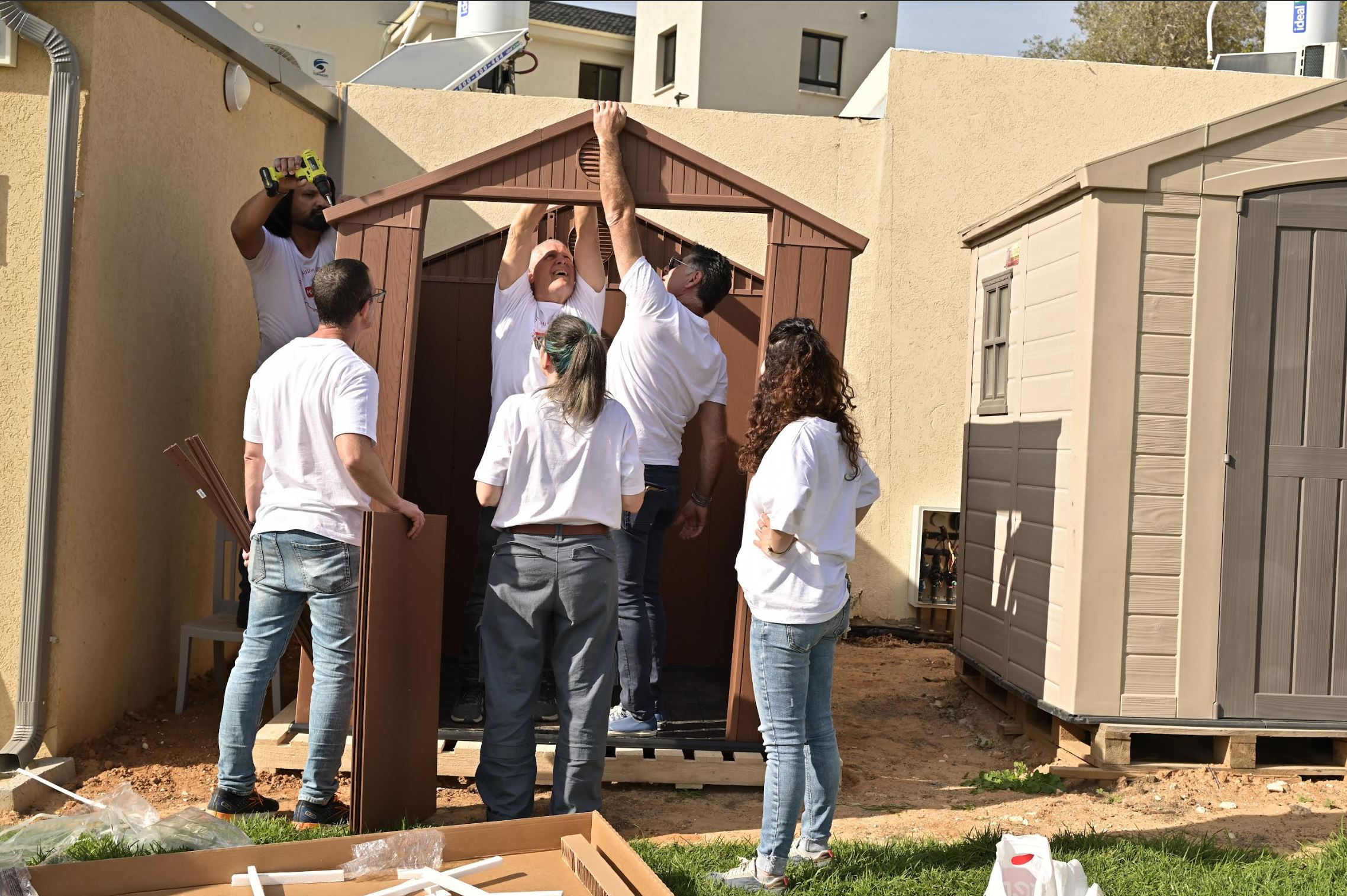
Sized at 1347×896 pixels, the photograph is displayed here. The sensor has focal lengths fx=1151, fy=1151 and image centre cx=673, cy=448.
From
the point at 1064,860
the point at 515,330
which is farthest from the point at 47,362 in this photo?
the point at 1064,860

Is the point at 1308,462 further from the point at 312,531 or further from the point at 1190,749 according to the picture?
the point at 312,531

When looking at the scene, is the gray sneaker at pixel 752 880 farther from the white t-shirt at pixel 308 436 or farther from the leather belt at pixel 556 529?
A: the white t-shirt at pixel 308 436

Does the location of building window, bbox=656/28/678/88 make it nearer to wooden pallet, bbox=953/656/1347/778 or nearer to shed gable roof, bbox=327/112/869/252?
shed gable roof, bbox=327/112/869/252

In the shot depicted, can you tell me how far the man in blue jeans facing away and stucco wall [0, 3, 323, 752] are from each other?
4.09 feet

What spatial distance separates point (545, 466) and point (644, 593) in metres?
1.44

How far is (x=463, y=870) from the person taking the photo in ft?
10.3

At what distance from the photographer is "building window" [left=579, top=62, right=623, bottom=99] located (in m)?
25.2

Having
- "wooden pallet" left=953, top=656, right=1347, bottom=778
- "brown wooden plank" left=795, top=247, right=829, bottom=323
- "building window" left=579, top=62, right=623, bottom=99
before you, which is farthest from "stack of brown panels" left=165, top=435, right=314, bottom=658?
"building window" left=579, top=62, right=623, bottom=99

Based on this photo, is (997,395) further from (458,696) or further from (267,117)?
(267,117)

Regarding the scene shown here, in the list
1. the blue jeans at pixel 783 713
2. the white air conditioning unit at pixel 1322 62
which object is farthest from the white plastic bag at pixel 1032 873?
the white air conditioning unit at pixel 1322 62

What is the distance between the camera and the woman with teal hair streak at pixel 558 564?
3.74m

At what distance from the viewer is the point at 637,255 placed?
14.9ft

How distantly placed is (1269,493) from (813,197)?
4505mm

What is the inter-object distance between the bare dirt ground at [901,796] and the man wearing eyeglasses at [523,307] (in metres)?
0.61
